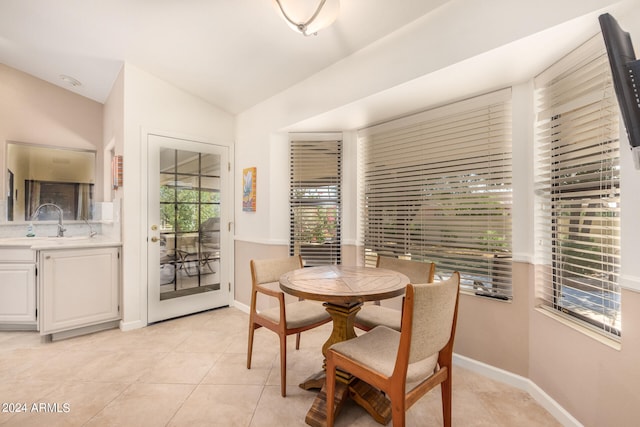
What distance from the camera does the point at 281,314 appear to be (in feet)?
6.26

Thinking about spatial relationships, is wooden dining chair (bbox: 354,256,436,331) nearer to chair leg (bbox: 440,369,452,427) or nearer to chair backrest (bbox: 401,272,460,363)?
chair leg (bbox: 440,369,452,427)

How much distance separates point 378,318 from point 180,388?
1453mm

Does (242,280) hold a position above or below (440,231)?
below

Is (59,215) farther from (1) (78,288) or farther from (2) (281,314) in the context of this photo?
(2) (281,314)

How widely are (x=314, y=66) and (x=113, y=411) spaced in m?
2.96

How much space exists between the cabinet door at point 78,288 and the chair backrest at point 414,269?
279cm

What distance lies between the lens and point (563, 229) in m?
1.80

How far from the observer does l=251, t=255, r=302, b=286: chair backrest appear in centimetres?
227

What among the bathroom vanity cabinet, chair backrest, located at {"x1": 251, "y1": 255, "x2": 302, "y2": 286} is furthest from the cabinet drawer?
chair backrest, located at {"x1": 251, "y1": 255, "x2": 302, "y2": 286}

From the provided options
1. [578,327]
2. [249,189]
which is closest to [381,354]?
[578,327]

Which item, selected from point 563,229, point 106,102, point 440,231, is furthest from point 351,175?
point 106,102

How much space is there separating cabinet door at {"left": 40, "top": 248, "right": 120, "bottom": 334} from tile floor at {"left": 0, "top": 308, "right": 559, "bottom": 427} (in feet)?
0.66

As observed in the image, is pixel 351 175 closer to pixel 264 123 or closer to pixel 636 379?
pixel 264 123

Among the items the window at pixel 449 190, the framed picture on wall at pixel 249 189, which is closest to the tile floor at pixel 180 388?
the window at pixel 449 190
